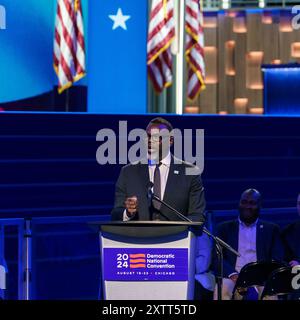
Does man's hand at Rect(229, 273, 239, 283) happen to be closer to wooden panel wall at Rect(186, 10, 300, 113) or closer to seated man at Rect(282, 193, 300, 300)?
seated man at Rect(282, 193, 300, 300)

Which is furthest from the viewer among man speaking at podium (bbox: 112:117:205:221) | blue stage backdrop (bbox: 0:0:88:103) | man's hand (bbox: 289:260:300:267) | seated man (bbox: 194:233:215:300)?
blue stage backdrop (bbox: 0:0:88:103)

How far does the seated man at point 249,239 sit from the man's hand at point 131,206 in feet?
5.89

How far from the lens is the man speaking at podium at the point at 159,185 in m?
7.43

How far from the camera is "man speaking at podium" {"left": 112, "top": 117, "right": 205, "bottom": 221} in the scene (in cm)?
743

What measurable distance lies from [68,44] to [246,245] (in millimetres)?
5041

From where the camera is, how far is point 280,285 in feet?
25.3

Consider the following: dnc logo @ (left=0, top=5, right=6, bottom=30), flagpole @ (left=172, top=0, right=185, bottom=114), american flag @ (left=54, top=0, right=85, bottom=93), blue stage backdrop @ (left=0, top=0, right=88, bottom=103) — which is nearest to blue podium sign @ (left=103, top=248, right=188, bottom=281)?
american flag @ (left=54, top=0, right=85, bottom=93)

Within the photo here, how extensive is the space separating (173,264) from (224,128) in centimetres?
→ 603

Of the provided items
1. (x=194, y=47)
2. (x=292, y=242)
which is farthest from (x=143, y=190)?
(x=194, y=47)

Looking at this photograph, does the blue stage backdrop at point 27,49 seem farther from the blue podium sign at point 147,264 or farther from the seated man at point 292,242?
the blue podium sign at point 147,264

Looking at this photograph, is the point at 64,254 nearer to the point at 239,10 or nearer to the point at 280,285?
the point at 280,285

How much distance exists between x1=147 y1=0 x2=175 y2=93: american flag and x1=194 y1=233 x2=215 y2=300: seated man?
5.73 m

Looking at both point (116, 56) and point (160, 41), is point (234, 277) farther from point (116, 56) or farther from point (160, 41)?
point (116, 56)

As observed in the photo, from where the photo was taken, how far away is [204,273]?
8.10 metres
